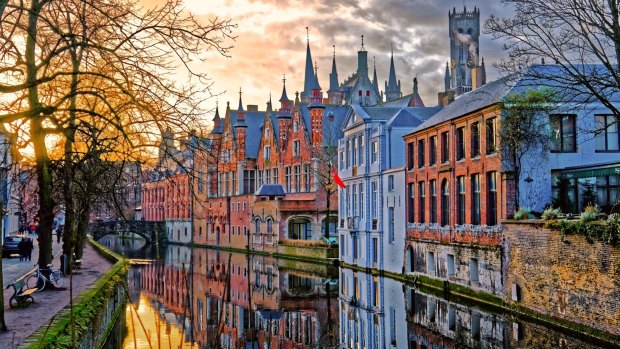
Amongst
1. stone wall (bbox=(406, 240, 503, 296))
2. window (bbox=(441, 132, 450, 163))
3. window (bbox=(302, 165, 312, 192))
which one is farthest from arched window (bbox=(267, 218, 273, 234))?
window (bbox=(441, 132, 450, 163))

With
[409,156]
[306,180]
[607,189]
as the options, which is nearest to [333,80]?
[306,180]

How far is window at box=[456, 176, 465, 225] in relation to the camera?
3153 cm

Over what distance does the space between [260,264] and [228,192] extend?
1067 inches

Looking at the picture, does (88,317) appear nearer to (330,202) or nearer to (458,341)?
(458,341)

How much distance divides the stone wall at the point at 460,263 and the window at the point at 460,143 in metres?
3.98

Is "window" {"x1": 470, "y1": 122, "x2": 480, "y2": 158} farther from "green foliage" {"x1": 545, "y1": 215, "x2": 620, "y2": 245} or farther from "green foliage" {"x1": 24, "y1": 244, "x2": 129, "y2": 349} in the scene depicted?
"green foliage" {"x1": 24, "y1": 244, "x2": 129, "y2": 349}

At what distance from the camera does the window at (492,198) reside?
1118 inches

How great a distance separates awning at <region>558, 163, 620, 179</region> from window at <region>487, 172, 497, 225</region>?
2.55m

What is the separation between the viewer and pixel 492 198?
94.6 ft

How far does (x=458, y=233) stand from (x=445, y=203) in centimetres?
270

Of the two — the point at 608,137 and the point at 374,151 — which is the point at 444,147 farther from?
the point at 374,151

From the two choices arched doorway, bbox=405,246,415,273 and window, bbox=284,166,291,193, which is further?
window, bbox=284,166,291,193

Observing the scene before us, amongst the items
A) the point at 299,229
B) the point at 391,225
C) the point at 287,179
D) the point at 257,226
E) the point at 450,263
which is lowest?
the point at 450,263

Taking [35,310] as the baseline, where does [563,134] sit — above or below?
above
